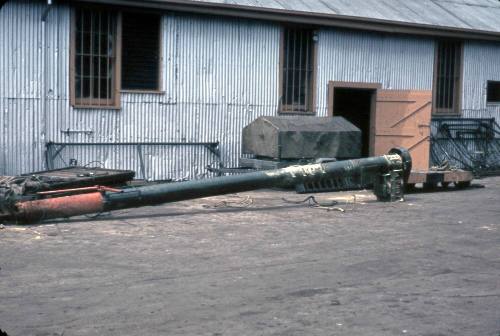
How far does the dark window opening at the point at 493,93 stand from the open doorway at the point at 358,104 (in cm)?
482

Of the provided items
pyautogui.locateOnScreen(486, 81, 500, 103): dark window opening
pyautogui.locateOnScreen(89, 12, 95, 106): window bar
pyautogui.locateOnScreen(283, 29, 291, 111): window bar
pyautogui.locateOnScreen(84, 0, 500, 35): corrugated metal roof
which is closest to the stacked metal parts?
pyautogui.locateOnScreen(486, 81, 500, 103): dark window opening

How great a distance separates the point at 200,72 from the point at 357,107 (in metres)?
5.82

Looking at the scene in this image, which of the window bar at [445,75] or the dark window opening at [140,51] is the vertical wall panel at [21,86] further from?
the window bar at [445,75]

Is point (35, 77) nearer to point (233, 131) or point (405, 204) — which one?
point (233, 131)

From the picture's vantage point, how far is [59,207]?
423 inches

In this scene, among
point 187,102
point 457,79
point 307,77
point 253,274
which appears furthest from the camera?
point 457,79

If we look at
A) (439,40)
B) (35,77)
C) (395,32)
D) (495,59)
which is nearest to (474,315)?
(35,77)

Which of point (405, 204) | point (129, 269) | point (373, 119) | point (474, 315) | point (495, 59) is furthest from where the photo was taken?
point (495, 59)

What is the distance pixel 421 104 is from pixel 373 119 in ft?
4.55

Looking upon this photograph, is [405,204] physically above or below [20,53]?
below

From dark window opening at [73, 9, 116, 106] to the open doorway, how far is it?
6.09 meters

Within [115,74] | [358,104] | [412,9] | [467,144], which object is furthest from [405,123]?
[115,74]

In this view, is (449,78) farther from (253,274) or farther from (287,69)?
(253,274)

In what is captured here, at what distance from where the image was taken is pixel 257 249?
966 cm
